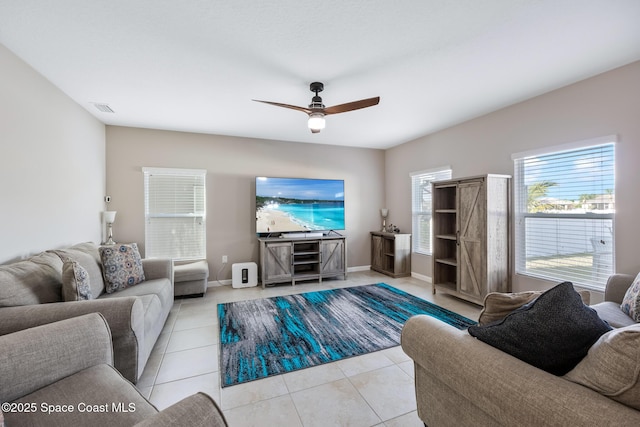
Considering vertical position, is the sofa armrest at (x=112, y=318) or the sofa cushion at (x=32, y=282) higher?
the sofa cushion at (x=32, y=282)

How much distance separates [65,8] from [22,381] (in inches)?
84.9

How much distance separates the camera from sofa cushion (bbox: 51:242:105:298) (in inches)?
93.9

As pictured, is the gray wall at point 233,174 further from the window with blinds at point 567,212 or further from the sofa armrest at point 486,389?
the sofa armrest at point 486,389

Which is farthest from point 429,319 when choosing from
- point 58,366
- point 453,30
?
point 453,30

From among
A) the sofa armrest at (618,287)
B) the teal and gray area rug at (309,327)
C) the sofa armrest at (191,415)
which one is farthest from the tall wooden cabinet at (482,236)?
the sofa armrest at (191,415)

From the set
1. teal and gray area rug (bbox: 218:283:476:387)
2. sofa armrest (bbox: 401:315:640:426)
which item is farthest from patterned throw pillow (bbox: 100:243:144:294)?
sofa armrest (bbox: 401:315:640:426)

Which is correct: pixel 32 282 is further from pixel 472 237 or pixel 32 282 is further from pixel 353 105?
pixel 472 237

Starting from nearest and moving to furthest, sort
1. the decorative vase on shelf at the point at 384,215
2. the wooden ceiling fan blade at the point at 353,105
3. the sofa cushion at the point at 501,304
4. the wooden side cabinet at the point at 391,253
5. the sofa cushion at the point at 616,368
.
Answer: the sofa cushion at the point at 616,368 → the sofa cushion at the point at 501,304 → the wooden ceiling fan blade at the point at 353,105 → the wooden side cabinet at the point at 391,253 → the decorative vase on shelf at the point at 384,215

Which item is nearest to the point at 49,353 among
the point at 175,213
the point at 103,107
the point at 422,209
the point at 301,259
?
the point at 103,107

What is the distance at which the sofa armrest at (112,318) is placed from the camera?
1548 mm

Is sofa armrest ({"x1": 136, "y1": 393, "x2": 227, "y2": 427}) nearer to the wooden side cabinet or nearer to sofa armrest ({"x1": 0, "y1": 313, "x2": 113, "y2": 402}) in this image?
sofa armrest ({"x1": 0, "y1": 313, "x2": 113, "y2": 402})

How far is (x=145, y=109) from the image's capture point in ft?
11.1

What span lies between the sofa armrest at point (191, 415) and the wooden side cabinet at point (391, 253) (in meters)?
4.39

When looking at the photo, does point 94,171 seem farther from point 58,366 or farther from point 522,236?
point 522,236
